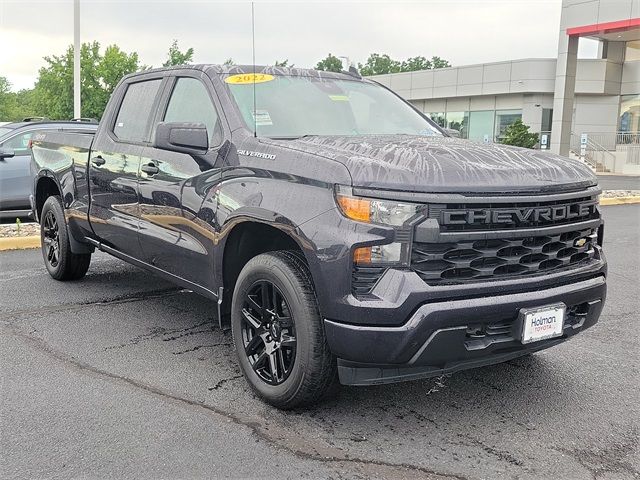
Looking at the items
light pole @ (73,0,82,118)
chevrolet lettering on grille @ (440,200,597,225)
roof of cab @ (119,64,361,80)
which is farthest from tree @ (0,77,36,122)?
chevrolet lettering on grille @ (440,200,597,225)

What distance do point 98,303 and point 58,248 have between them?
3.23ft

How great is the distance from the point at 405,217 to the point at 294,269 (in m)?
0.66

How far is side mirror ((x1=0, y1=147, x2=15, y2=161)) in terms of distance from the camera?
369 inches

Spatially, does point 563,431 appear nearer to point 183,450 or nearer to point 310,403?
point 310,403

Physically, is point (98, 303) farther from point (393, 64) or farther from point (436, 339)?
point (393, 64)

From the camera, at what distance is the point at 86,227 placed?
18.3ft

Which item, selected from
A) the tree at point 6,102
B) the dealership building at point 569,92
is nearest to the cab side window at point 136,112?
the dealership building at point 569,92

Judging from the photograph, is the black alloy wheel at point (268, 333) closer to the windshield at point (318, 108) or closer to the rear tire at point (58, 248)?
the windshield at point (318, 108)

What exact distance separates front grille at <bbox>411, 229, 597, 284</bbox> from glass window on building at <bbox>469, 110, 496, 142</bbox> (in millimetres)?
36751

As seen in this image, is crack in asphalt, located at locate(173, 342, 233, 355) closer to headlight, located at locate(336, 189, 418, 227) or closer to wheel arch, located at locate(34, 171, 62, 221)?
headlight, located at locate(336, 189, 418, 227)

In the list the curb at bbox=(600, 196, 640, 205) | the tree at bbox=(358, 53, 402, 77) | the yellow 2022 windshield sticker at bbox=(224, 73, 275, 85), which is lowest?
the curb at bbox=(600, 196, 640, 205)

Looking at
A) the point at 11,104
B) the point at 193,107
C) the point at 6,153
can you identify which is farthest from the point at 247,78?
the point at 11,104

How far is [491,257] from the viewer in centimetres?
310

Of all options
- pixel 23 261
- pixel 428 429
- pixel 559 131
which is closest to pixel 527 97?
pixel 559 131
